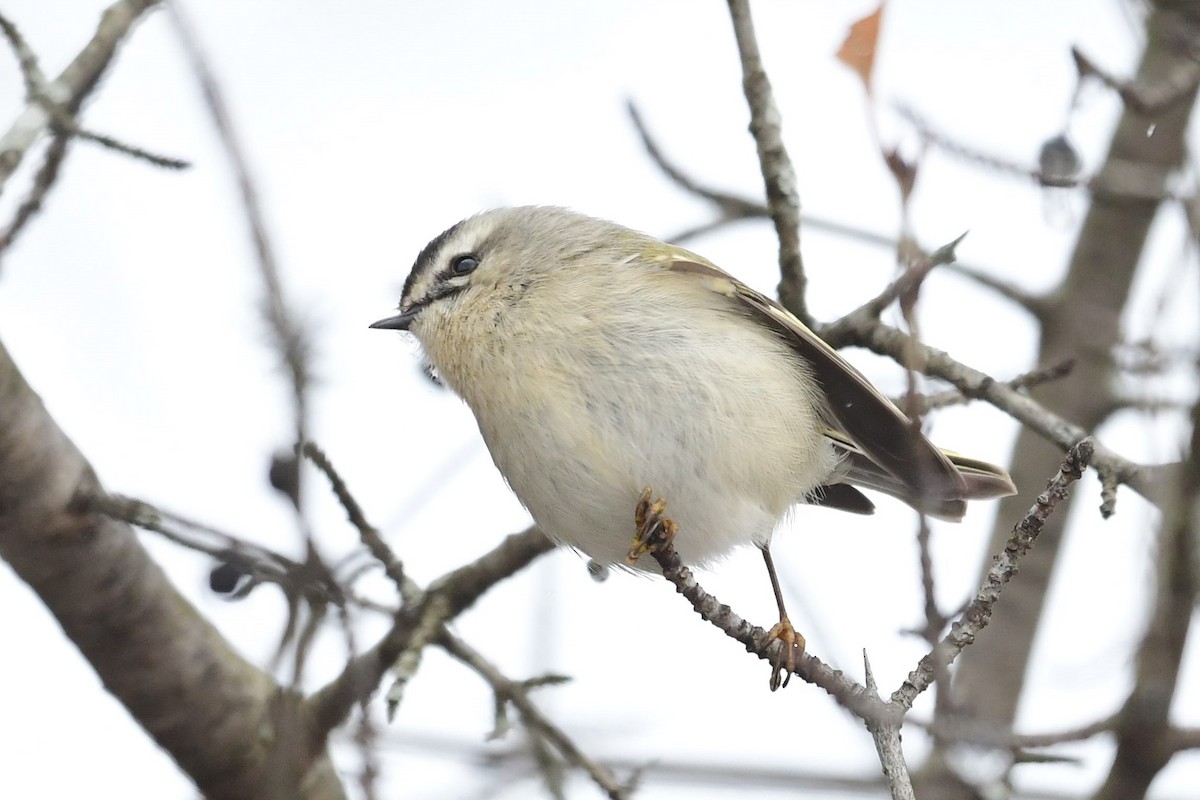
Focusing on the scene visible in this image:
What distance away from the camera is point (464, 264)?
134 inches

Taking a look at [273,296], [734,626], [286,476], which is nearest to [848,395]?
[734,626]

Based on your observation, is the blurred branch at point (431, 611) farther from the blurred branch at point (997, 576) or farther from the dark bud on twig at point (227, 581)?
the blurred branch at point (997, 576)

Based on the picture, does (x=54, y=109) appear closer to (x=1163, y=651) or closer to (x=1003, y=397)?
(x=1003, y=397)

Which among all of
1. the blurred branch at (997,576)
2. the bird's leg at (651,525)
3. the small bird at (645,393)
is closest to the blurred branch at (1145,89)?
the small bird at (645,393)

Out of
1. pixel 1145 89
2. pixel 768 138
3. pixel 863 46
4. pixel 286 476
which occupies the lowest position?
pixel 286 476

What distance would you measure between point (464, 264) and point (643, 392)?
0.81 meters

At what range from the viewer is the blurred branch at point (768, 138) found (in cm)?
294

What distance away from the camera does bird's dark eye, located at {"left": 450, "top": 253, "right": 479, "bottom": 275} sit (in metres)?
3.38

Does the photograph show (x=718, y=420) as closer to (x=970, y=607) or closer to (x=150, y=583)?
(x=970, y=607)

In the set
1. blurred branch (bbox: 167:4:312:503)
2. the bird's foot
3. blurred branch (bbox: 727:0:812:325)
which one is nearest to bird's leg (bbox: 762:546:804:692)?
the bird's foot

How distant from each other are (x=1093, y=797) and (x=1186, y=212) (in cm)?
118

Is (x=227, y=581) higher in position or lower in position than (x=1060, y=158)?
lower

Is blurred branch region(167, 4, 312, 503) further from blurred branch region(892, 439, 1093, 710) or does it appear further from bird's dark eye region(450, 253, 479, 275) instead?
bird's dark eye region(450, 253, 479, 275)

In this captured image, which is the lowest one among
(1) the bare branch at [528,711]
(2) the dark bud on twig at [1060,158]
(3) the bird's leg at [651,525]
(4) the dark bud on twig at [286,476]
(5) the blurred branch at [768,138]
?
(4) the dark bud on twig at [286,476]
